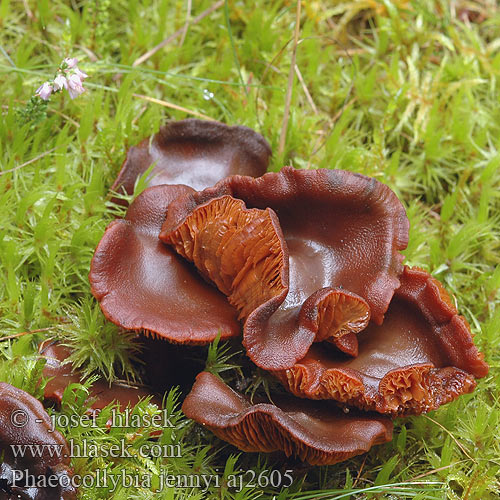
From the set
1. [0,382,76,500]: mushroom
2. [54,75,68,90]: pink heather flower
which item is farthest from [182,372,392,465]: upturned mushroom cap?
[54,75,68,90]: pink heather flower

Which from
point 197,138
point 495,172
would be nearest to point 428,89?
point 495,172

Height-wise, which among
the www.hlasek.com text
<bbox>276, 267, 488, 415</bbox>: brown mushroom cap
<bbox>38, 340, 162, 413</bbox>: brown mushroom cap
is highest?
<bbox>276, 267, 488, 415</bbox>: brown mushroom cap

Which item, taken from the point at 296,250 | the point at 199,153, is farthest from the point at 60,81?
the point at 296,250

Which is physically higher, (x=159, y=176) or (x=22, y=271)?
(x=159, y=176)

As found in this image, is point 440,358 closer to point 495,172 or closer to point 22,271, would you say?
point 495,172

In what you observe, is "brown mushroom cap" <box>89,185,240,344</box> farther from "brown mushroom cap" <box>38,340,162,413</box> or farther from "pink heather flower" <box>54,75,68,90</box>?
"pink heather flower" <box>54,75,68,90</box>

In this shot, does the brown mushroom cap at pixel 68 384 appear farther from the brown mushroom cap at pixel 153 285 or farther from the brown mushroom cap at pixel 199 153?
the brown mushroom cap at pixel 199 153

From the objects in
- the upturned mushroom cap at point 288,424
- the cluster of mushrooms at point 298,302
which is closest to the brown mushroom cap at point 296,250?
the cluster of mushrooms at point 298,302
